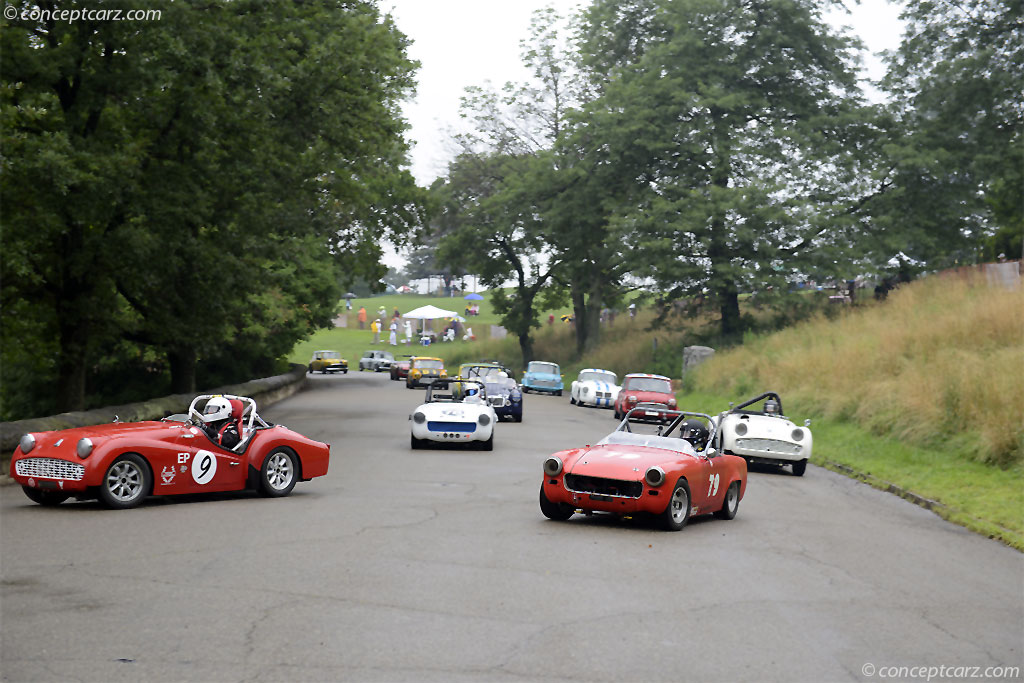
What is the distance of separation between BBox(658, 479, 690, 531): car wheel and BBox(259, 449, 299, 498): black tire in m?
4.87

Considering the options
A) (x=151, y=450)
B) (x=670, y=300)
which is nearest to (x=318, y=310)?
(x=670, y=300)

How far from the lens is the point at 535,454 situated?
21188 millimetres

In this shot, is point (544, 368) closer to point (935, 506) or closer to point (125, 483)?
point (935, 506)

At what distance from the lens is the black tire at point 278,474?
14.4m

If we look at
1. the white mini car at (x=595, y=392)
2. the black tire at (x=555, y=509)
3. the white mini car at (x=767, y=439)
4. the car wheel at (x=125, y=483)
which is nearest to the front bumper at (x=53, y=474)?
the car wheel at (x=125, y=483)

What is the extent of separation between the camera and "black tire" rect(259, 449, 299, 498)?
47.3 feet

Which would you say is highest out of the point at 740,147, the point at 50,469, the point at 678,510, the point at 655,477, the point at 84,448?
the point at 740,147

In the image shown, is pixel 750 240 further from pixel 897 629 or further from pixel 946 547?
pixel 897 629

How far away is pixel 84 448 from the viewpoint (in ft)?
40.9

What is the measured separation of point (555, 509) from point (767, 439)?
852 centimetres

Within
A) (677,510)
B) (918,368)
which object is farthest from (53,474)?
(918,368)

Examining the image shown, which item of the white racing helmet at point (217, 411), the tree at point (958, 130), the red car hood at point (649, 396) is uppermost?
the tree at point (958, 130)

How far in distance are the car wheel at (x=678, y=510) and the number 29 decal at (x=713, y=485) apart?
647 millimetres

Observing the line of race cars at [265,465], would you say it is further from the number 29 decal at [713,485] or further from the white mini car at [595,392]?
the white mini car at [595,392]
